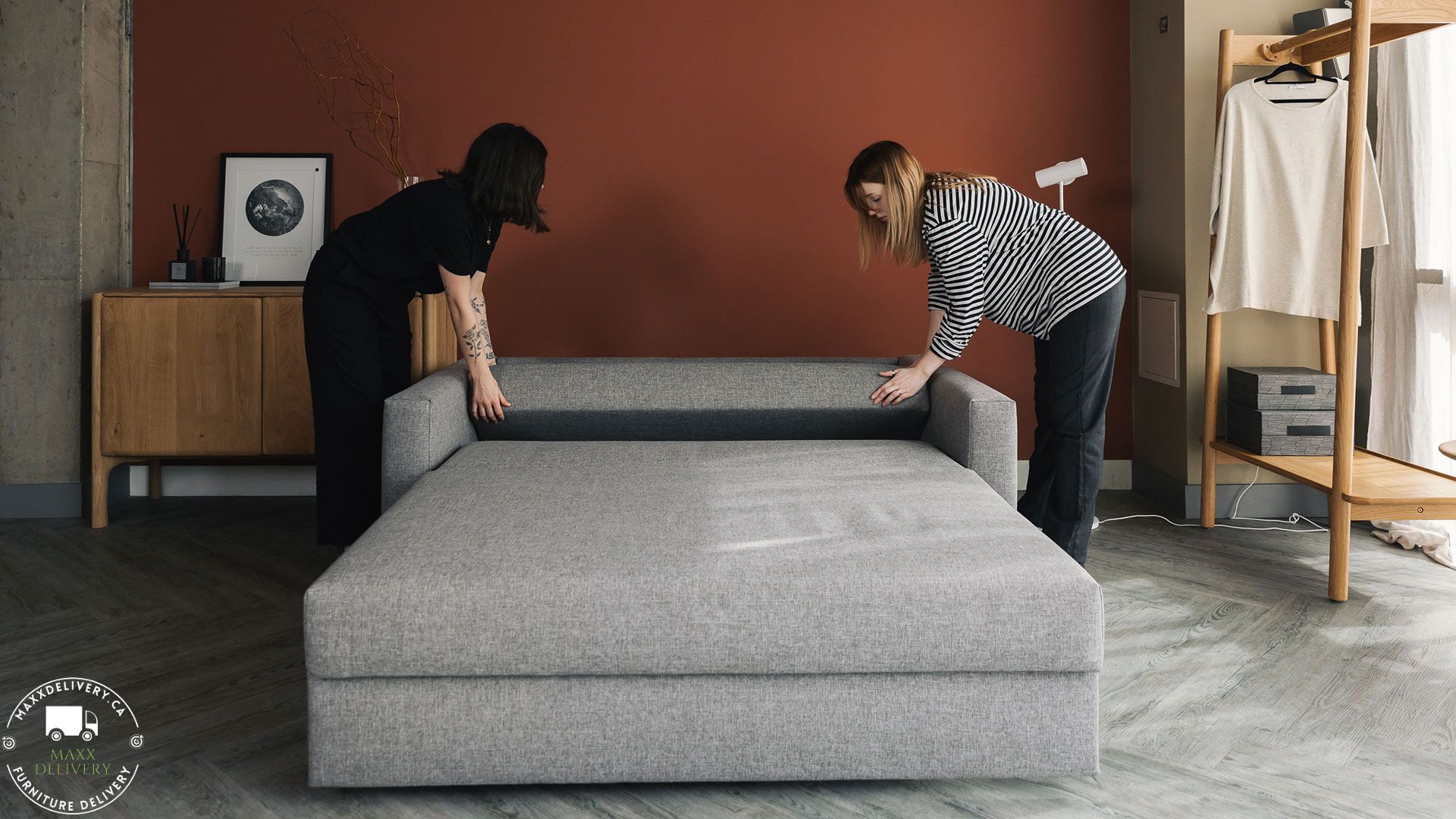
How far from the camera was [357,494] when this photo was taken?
3.07 meters

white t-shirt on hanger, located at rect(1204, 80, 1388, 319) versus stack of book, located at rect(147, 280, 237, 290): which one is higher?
white t-shirt on hanger, located at rect(1204, 80, 1388, 319)

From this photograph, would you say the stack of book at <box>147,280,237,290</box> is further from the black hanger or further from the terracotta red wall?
the black hanger

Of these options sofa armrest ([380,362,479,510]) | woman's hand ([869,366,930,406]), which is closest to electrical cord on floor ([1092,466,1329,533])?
woman's hand ([869,366,930,406])

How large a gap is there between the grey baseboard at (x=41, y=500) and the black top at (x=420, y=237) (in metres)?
1.84

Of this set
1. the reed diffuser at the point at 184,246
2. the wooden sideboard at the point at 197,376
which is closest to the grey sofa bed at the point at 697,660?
the wooden sideboard at the point at 197,376

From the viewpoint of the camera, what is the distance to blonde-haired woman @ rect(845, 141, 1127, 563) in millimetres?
2820

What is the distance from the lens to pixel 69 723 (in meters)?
2.23

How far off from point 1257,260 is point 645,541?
8.91 feet

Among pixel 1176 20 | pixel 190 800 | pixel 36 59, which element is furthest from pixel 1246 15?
pixel 36 59

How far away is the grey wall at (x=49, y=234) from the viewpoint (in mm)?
3877

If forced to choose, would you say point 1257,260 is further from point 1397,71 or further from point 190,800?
point 190,800

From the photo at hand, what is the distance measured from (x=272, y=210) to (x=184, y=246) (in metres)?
0.36

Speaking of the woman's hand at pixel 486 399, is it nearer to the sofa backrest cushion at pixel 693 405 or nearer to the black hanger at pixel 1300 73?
the sofa backrest cushion at pixel 693 405

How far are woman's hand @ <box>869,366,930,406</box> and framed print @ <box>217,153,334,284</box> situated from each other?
2.47 metres
